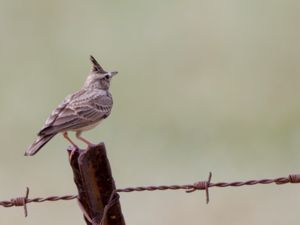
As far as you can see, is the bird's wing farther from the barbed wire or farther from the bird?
the barbed wire

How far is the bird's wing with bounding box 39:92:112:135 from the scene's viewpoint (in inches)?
407

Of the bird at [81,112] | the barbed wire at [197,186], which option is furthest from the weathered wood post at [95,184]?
the bird at [81,112]

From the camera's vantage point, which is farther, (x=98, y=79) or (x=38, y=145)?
(x=98, y=79)

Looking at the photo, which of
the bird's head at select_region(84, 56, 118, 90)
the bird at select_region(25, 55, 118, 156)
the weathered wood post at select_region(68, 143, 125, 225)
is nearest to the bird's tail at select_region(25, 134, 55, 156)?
the bird at select_region(25, 55, 118, 156)

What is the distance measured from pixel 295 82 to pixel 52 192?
8370 mm

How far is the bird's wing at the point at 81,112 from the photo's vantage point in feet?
33.9

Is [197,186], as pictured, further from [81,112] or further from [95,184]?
[81,112]

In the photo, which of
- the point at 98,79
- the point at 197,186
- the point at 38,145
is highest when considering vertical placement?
the point at 98,79

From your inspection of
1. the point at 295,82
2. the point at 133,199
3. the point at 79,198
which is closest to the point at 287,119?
the point at 295,82

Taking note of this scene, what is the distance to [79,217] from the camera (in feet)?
64.1

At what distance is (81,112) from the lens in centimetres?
1082

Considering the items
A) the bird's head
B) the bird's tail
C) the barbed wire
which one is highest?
the bird's head

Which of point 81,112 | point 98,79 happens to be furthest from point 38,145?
point 98,79

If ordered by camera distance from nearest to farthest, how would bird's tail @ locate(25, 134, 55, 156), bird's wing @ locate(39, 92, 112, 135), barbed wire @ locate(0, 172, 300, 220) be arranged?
1. barbed wire @ locate(0, 172, 300, 220)
2. bird's tail @ locate(25, 134, 55, 156)
3. bird's wing @ locate(39, 92, 112, 135)
